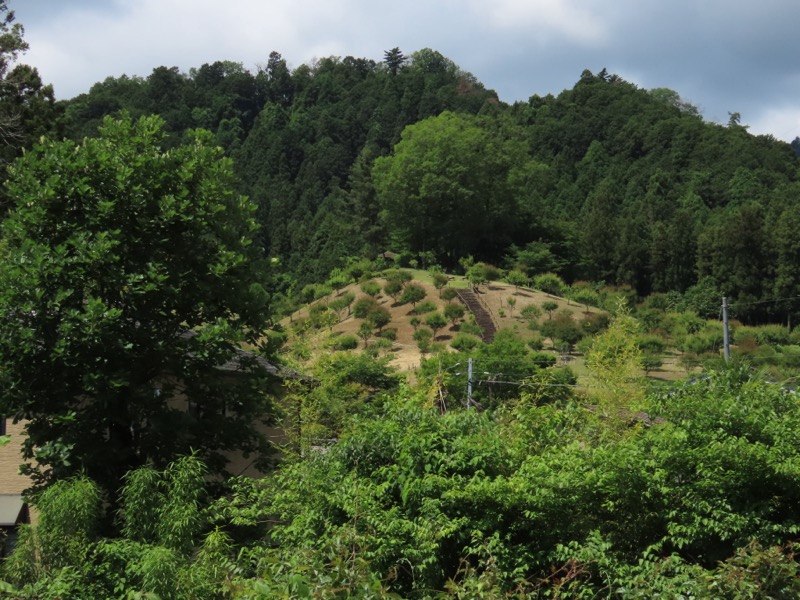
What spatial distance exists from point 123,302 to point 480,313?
42025 millimetres

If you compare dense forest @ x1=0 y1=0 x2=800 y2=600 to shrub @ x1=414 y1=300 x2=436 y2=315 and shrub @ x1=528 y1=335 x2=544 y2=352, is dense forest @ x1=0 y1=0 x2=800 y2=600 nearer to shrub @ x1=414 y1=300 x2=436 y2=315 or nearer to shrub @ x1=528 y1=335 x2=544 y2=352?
shrub @ x1=528 y1=335 x2=544 y2=352

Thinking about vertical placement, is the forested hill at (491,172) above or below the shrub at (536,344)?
above

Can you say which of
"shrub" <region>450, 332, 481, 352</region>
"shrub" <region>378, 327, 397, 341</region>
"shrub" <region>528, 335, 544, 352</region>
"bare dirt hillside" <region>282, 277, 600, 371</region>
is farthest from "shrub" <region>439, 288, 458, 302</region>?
"shrub" <region>528, 335, 544, 352</region>

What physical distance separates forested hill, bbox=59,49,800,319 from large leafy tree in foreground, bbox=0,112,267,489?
17748mm

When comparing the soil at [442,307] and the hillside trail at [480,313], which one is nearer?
the soil at [442,307]

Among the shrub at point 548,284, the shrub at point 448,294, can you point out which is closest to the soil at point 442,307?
the shrub at point 448,294

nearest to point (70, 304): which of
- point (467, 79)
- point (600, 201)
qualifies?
point (600, 201)

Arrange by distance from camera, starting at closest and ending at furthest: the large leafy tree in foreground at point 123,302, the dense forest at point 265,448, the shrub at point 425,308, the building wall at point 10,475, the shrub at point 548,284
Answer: the dense forest at point 265,448 < the large leafy tree in foreground at point 123,302 < the building wall at point 10,475 < the shrub at point 425,308 < the shrub at point 548,284

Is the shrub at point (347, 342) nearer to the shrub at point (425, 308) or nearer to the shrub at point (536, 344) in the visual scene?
the shrub at point (425, 308)

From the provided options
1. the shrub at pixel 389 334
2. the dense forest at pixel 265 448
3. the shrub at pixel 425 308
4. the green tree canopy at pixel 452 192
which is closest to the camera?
the dense forest at pixel 265 448

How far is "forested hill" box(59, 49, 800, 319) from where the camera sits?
68.6 metres

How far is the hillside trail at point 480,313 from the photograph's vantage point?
49831 mm

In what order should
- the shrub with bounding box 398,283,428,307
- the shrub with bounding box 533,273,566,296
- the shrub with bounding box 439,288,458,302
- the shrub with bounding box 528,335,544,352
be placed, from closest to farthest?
the shrub with bounding box 528,335,544,352
the shrub with bounding box 439,288,458,302
the shrub with bounding box 398,283,428,307
the shrub with bounding box 533,273,566,296

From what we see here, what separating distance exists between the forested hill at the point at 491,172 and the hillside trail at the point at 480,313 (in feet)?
38.1
